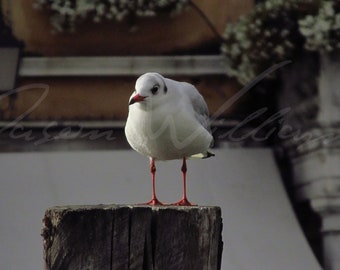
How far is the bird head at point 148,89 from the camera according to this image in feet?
9.43

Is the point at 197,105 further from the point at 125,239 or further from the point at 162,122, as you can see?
the point at 125,239

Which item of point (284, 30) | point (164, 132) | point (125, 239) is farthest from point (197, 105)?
point (284, 30)

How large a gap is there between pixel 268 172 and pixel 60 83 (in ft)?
3.82

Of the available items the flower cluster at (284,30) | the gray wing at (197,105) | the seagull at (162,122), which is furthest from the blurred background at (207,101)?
the seagull at (162,122)

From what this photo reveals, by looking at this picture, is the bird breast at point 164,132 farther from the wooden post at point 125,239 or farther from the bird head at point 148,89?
the wooden post at point 125,239

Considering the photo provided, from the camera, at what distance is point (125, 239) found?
2068 mm

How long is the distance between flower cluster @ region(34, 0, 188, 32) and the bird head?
7.94 feet

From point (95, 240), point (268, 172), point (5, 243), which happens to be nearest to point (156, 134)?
point (95, 240)

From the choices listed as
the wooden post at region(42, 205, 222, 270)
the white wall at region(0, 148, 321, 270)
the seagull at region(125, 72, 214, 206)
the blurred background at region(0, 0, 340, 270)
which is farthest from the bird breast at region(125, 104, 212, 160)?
the blurred background at region(0, 0, 340, 270)

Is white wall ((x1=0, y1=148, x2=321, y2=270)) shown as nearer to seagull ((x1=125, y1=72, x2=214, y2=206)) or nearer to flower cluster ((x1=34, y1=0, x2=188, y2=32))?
flower cluster ((x1=34, y1=0, x2=188, y2=32))

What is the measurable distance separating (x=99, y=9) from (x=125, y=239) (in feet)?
11.2

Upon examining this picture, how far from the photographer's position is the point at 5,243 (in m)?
5.04

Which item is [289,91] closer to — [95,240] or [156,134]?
[156,134]

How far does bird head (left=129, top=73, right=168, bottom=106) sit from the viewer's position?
9.43 ft
